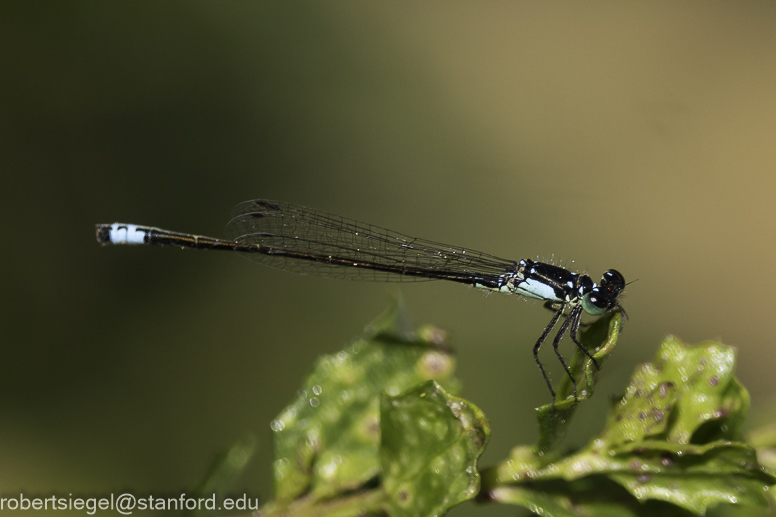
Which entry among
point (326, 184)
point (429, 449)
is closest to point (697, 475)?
point (429, 449)

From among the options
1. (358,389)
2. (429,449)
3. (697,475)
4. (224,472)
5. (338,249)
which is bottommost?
(697,475)

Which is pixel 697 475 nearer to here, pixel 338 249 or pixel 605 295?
pixel 605 295

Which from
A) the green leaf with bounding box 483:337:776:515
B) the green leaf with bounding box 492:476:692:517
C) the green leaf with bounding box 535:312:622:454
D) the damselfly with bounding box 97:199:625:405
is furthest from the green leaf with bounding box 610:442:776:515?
the damselfly with bounding box 97:199:625:405

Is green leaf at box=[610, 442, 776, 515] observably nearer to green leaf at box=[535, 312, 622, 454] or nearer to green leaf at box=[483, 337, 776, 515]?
green leaf at box=[483, 337, 776, 515]

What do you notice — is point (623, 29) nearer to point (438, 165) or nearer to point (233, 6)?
A: point (438, 165)

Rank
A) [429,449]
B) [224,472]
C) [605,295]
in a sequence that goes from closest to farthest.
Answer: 1. [429,449]
2. [224,472]
3. [605,295]

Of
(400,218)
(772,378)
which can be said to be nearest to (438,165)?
(400,218)


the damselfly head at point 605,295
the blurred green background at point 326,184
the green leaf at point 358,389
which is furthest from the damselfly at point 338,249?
the green leaf at point 358,389
